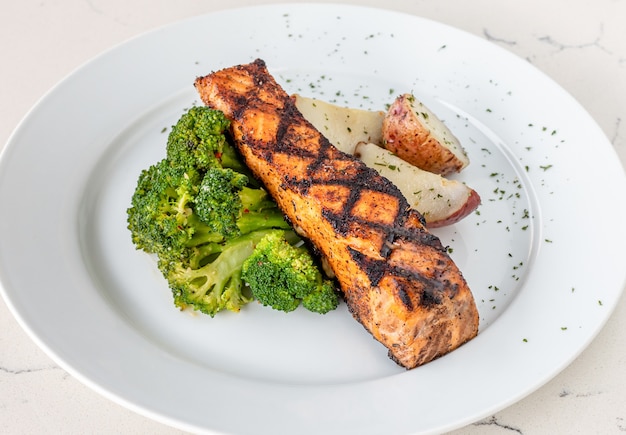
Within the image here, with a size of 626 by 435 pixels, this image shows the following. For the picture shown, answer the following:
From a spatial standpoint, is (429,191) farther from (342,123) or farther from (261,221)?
(261,221)

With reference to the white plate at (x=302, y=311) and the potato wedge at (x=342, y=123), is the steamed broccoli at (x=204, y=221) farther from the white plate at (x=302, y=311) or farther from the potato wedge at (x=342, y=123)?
the potato wedge at (x=342, y=123)

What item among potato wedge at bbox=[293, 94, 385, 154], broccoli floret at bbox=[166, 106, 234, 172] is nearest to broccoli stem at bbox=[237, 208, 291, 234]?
broccoli floret at bbox=[166, 106, 234, 172]

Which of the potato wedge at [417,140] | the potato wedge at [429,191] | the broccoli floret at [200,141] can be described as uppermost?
the broccoli floret at [200,141]

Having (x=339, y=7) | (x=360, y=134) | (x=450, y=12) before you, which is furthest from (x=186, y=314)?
(x=450, y=12)

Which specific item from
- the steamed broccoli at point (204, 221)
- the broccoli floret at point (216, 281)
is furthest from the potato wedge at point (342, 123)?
the broccoli floret at point (216, 281)

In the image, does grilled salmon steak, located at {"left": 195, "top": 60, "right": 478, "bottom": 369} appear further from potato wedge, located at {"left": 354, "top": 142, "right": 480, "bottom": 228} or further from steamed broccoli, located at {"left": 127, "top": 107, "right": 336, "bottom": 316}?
potato wedge, located at {"left": 354, "top": 142, "right": 480, "bottom": 228}

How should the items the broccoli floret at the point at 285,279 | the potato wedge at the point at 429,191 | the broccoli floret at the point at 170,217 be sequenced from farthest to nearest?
the potato wedge at the point at 429,191, the broccoli floret at the point at 170,217, the broccoli floret at the point at 285,279

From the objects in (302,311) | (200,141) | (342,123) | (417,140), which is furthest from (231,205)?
(417,140)
